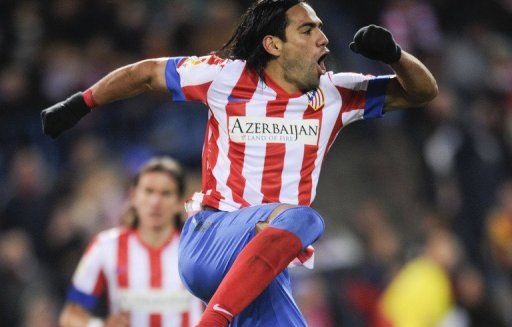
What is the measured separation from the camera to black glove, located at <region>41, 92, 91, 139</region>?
461 cm

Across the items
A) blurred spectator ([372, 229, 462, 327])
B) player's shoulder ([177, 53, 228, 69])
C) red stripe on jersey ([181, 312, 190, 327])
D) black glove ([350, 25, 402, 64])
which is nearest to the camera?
black glove ([350, 25, 402, 64])

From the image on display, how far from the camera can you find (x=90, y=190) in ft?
28.9

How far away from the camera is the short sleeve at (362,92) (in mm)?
4617

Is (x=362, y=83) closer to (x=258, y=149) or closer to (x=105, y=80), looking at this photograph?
(x=258, y=149)

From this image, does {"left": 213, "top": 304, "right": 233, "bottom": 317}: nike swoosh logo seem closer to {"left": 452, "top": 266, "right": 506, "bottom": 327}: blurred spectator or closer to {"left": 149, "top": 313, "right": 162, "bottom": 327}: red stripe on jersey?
{"left": 149, "top": 313, "right": 162, "bottom": 327}: red stripe on jersey

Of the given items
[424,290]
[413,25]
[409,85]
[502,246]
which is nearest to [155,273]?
[409,85]

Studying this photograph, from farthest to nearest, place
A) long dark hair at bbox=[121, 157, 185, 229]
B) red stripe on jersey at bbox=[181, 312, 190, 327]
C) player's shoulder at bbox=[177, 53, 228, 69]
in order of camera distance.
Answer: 1. long dark hair at bbox=[121, 157, 185, 229]
2. red stripe on jersey at bbox=[181, 312, 190, 327]
3. player's shoulder at bbox=[177, 53, 228, 69]

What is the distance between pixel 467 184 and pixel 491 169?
0.26m

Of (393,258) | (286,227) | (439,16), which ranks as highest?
(286,227)


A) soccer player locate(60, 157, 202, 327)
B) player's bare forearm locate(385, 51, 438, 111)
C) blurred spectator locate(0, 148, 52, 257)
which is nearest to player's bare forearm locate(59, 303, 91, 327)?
soccer player locate(60, 157, 202, 327)

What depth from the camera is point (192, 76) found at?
14.9 feet

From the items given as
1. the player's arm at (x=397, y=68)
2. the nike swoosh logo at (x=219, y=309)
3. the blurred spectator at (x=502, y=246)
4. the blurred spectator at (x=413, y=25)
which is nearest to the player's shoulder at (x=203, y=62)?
the player's arm at (x=397, y=68)

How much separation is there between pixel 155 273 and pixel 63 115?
1.50 metres

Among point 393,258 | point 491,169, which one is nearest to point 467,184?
point 491,169
